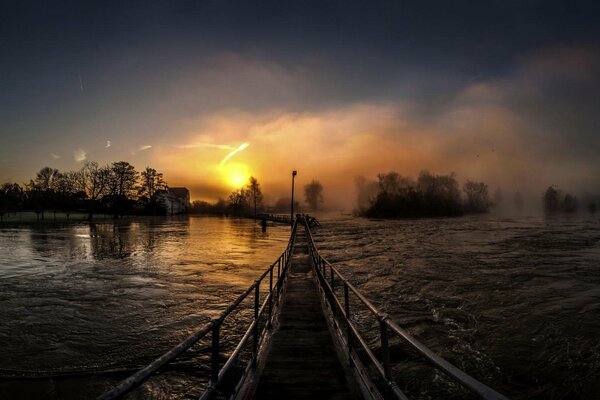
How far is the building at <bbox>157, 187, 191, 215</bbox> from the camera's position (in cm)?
10044

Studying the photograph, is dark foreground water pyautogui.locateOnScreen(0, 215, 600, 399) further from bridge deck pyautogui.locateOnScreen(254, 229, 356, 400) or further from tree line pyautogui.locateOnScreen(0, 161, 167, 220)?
tree line pyautogui.locateOnScreen(0, 161, 167, 220)

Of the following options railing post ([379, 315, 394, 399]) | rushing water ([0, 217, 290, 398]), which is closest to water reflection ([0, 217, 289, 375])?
rushing water ([0, 217, 290, 398])

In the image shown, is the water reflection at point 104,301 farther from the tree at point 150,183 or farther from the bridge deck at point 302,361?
the tree at point 150,183

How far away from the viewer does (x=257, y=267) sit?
2011 centimetres

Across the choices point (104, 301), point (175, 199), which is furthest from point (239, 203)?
point (104, 301)

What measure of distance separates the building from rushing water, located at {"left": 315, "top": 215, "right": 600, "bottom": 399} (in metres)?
87.6

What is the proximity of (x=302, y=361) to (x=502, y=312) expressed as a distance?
32.2ft

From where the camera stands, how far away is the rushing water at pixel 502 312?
301 inches

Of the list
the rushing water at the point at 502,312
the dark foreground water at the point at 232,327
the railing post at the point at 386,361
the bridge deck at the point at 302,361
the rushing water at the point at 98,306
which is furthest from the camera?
the rushing water at the point at 98,306

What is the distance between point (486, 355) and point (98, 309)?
12.6 meters

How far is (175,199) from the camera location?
116m

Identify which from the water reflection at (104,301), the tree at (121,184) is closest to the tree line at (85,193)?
the tree at (121,184)

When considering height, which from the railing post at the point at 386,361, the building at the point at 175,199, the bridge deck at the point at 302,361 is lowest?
the bridge deck at the point at 302,361

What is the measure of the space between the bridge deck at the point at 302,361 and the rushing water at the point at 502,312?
2.31 meters
